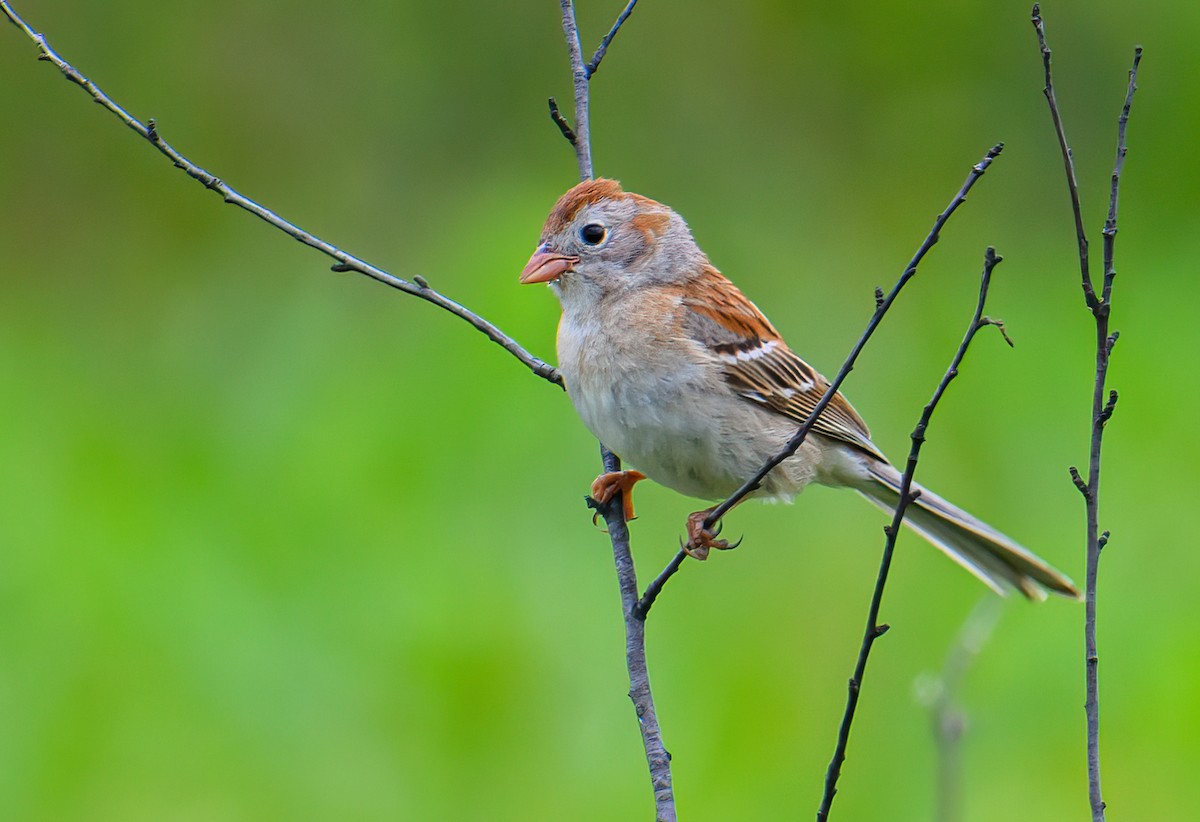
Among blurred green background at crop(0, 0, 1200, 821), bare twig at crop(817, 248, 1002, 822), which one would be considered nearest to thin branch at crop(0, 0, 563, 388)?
bare twig at crop(817, 248, 1002, 822)

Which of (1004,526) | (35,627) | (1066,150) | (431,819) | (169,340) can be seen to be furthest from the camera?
(169,340)

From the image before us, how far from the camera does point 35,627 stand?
14.1ft

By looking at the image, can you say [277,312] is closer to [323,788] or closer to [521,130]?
[521,130]

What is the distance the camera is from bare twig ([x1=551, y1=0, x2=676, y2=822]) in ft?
7.28

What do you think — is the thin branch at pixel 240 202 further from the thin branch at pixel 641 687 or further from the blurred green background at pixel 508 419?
the blurred green background at pixel 508 419

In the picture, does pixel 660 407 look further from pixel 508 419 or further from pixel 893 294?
pixel 508 419

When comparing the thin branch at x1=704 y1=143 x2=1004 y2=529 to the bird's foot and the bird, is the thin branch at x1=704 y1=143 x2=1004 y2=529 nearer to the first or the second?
the bird's foot

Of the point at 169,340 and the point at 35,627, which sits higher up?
the point at 169,340

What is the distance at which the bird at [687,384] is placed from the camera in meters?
2.91

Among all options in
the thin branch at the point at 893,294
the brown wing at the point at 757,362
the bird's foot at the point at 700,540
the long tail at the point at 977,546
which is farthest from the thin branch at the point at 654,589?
the long tail at the point at 977,546

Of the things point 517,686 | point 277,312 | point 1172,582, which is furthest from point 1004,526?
point 277,312

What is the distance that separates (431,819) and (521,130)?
328cm

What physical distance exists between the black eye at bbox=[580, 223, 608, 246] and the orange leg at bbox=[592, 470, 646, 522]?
0.50 metres

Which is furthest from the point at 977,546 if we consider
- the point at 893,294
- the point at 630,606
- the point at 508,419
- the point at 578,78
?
the point at 508,419
